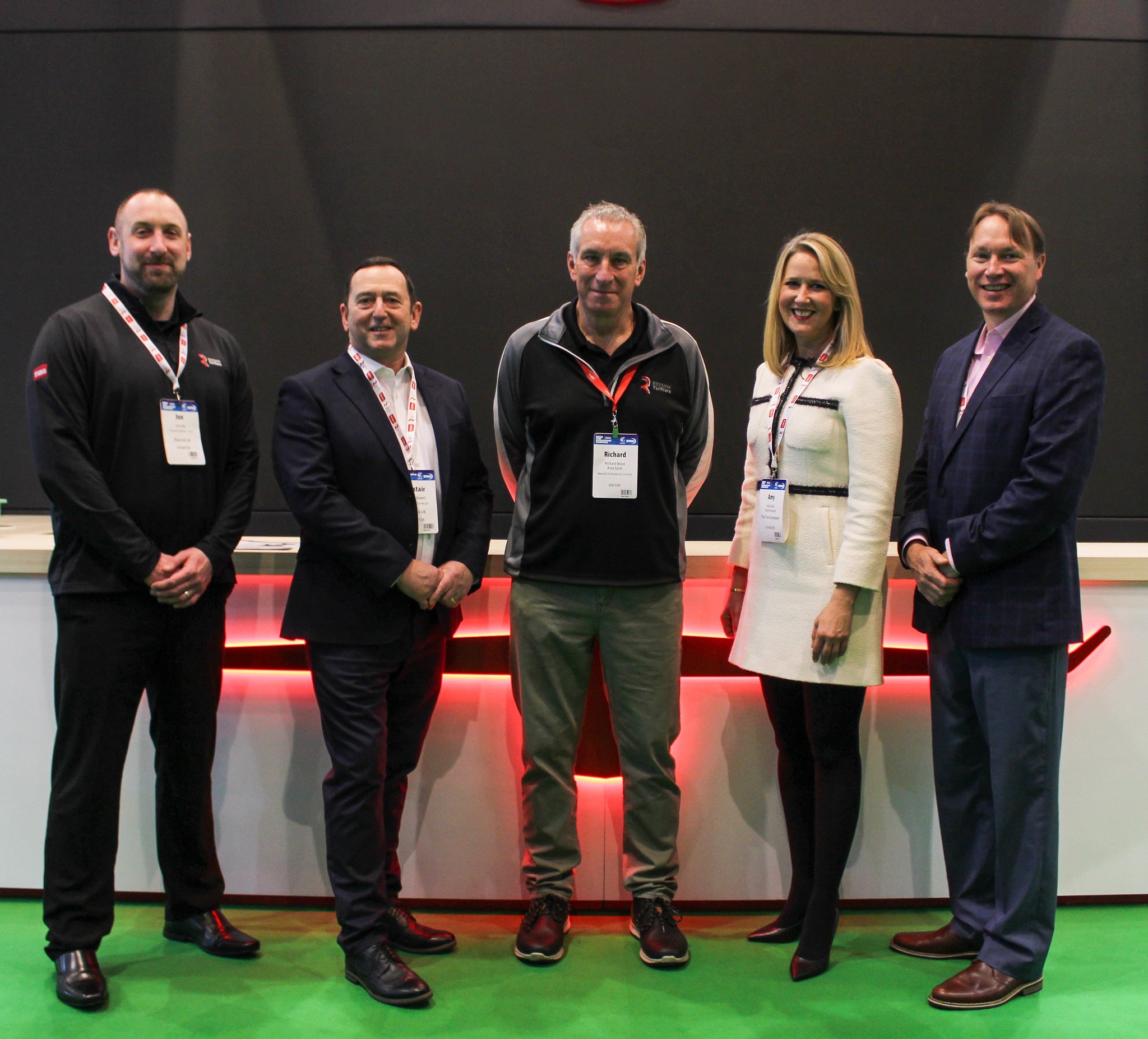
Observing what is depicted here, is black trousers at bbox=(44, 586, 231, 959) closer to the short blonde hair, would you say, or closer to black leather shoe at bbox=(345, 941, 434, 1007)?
black leather shoe at bbox=(345, 941, 434, 1007)

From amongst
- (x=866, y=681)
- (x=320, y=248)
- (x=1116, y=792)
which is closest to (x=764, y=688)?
(x=866, y=681)

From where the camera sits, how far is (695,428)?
2447 millimetres

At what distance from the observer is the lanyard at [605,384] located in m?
2.30

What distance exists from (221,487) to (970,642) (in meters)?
1.88

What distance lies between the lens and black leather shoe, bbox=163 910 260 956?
2.36 m

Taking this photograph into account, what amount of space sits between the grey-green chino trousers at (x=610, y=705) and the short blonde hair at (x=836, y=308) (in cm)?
67

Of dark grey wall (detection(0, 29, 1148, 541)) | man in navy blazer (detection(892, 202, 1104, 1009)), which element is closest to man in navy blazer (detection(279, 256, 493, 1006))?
man in navy blazer (detection(892, 202, 1104, 1009))

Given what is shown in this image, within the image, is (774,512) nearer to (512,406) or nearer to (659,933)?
(512,406)

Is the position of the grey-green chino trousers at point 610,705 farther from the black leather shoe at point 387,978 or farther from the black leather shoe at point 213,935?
the black leather shoe at point 213,935

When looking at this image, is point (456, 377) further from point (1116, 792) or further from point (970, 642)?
point (1116, 792)

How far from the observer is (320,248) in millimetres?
4094

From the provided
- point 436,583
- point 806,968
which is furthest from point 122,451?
point 806,968

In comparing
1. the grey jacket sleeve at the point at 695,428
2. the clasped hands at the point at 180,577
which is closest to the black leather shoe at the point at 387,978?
the clasped hands at the point at 180,577

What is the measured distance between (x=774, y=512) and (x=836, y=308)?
517 mm
